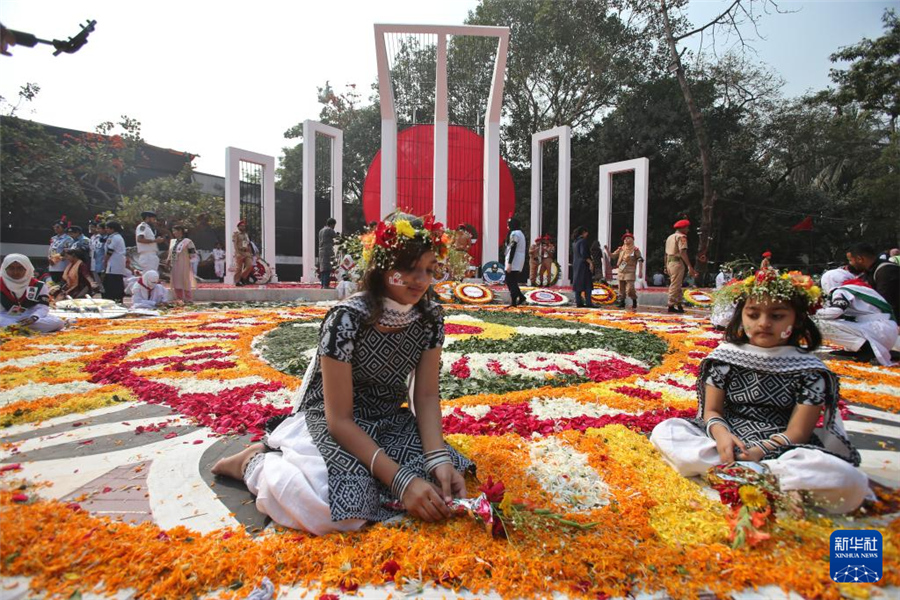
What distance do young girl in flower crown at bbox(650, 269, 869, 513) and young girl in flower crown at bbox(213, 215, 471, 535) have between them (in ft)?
3.72

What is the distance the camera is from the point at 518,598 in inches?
60.1

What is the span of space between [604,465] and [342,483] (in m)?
1.30

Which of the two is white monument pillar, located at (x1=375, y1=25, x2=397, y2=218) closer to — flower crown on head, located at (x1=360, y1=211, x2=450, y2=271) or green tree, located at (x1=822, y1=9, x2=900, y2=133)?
flower crown on head, located at (x1=360, y1=211, x2=450, y2=271)

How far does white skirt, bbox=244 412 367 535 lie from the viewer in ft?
5.91

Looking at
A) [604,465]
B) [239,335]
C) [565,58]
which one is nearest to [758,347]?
[604,465]

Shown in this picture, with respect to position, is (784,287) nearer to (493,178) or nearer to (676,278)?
(676,278)

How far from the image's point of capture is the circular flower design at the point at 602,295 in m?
11.8

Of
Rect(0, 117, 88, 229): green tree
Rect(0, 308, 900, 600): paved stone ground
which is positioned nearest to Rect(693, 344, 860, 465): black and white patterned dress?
Rect(0, 308, 900, 600): paved stone ground

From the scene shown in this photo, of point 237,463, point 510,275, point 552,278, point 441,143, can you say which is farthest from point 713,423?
point 441,143

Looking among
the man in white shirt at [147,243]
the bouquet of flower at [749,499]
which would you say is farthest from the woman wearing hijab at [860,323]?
the man in white shirt at [147,243]

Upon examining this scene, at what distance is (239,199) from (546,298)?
9418mm

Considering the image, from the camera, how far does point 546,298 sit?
37.7ft

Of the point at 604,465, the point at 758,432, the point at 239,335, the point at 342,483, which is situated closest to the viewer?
the point at 342,483

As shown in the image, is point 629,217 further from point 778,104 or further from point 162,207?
point 162,207
